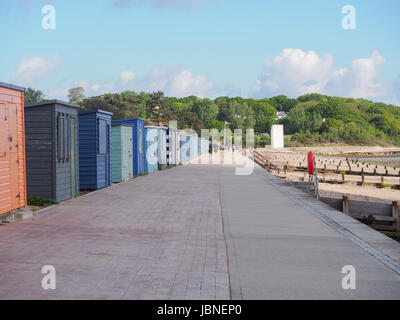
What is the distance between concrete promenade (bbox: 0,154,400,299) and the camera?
19.2ft

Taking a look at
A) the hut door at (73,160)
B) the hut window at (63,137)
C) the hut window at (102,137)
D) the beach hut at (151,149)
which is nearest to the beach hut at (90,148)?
the hut window at (102,137)

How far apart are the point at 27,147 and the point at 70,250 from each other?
20.2ft

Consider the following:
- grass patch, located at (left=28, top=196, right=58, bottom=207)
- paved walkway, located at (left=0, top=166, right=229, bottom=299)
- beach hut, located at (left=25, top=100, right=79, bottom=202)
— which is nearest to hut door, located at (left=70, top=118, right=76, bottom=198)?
beach hut, located at (left=25, top=100, right=79, bottom=202)

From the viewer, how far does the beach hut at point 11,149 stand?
1043 centimetres

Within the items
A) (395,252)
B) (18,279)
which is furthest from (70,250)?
(395,252)

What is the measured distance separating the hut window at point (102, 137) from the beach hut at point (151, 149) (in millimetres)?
8117

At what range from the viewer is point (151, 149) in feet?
90.2

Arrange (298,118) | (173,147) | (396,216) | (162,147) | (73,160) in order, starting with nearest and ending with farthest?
(396,216) → (73,160) → (162,147) → (173,147) → (298,118)

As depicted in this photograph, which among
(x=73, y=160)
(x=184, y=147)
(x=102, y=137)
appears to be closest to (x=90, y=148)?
(x=102, y=137)

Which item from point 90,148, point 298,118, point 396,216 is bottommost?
point 396,216

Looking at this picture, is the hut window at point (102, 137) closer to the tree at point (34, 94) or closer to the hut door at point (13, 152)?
the hut door at point (13, 152)

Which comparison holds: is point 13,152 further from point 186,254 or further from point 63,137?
point 186,254

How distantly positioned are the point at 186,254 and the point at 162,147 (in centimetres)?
2319
